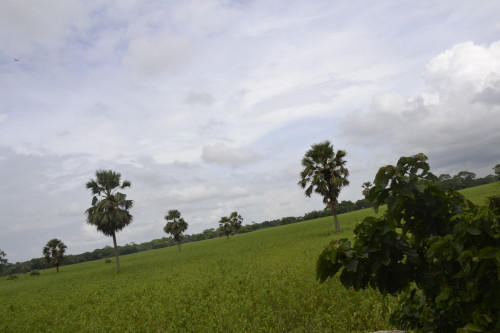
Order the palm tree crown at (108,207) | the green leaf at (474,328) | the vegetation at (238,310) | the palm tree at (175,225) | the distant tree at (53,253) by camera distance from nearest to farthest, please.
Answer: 1. the green leaf at (474,328)
2. the vegetation at (238,310)
3. the palm tree crown at (108,207)
4. the distant tree at (53,253)
5. the palm tree at (175,225)

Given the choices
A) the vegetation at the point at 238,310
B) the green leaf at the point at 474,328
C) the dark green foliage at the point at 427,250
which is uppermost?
the dark green foliage at the point at 427,250

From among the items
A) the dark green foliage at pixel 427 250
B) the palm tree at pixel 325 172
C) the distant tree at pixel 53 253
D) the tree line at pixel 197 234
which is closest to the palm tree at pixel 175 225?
the tree line at pixel 197 234

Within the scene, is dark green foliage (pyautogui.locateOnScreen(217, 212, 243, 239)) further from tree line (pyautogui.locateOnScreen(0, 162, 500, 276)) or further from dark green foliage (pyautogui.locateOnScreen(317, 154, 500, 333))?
dark green foliage (pyautogui.locateOnScreen(317, 154, 500, 333))

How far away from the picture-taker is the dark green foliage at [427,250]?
2.34 metres

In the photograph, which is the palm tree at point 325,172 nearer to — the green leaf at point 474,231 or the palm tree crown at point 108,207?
the palm tree crown at point 108,207

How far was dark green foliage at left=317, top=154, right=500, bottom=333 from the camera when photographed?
7.67 feet

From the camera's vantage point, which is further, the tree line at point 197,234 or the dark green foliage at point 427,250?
the tree line at point 197,234

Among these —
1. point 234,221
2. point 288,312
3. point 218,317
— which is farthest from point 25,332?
point 234,221

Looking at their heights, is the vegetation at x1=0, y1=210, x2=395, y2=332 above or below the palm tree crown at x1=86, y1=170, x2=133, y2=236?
below

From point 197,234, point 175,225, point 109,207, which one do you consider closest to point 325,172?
point 109,207

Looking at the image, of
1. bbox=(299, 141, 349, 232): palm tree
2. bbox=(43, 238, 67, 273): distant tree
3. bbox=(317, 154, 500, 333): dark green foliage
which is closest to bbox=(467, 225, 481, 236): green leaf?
bbox=(317, 154, 500, 333): dark green foliage

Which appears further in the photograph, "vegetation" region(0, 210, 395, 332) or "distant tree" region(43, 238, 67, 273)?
"distant tree" region(43, 238, 67, 273)

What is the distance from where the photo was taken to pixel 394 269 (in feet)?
9.69

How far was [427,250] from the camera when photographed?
2.78 m
